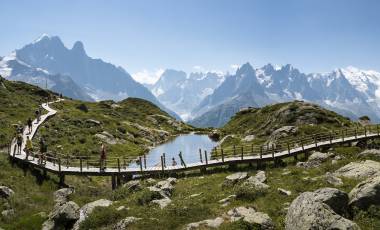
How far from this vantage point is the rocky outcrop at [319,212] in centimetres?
2084

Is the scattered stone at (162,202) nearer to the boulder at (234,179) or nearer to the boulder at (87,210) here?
the boulder at (87,210)

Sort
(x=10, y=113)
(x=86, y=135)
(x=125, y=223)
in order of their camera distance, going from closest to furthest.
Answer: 1. (x=125, y=223)
2. (x=86, y=135)
3. (x=10, y=113)

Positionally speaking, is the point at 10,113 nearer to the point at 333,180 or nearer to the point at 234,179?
the point at 234,179

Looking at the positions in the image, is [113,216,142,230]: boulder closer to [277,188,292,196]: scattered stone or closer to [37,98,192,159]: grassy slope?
[277,188,292,196]: scattered stone

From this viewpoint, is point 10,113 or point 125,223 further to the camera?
point 10,113

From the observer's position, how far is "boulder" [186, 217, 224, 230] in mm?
25016

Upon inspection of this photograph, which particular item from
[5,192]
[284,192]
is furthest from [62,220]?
[284,192]

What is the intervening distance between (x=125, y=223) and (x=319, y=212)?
12.4m

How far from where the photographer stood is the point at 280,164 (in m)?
48.5

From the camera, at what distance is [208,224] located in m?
25.3

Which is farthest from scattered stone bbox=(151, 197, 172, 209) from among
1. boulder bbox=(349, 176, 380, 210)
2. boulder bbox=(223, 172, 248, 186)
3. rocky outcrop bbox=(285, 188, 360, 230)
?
boulder bbox=(349, 176, 380, 210)

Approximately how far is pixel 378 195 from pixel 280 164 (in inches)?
954

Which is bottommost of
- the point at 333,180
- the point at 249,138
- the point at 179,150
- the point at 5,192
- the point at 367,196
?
the point at 367,196

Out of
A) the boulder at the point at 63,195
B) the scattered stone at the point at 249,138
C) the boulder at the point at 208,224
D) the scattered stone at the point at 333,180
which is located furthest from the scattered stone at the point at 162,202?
the scattered stone at the point at 249,138
